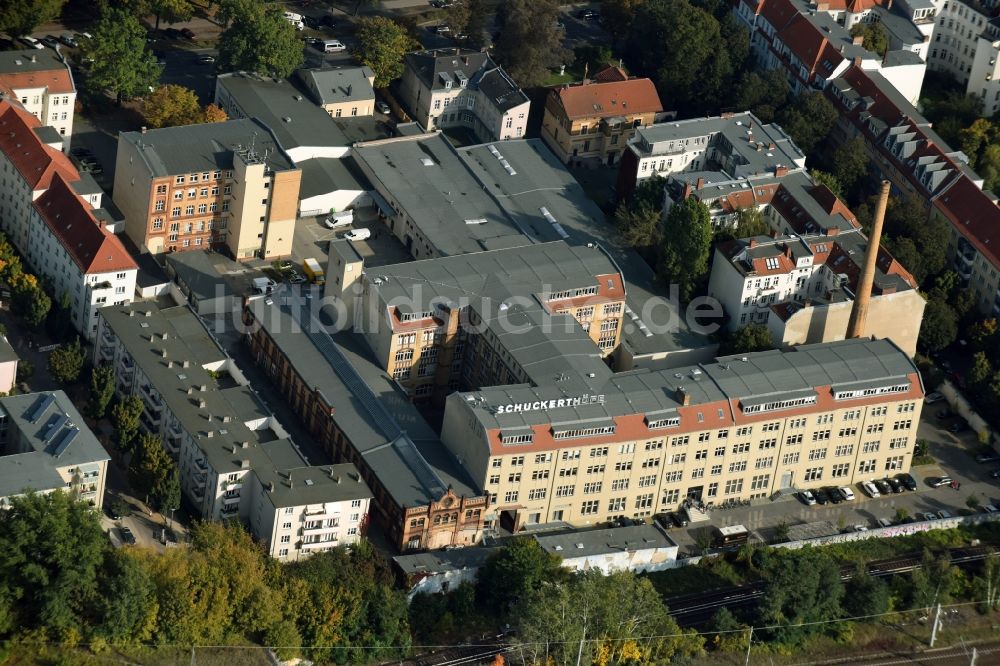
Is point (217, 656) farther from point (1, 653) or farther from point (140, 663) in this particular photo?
point (1, 653)

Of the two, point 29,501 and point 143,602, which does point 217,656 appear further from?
point 29,501

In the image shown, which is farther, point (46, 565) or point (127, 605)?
point (46, 565)

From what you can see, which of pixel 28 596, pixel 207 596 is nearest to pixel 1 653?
pixel 28 596

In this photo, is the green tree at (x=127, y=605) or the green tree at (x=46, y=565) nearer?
the green tree at (x=127, y=605)

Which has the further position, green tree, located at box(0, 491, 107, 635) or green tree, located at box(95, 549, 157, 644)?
green tree, located at box(0, 491, 107, 635)

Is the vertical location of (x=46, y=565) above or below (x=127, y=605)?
above

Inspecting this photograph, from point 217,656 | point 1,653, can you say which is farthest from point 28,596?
point 217,656
